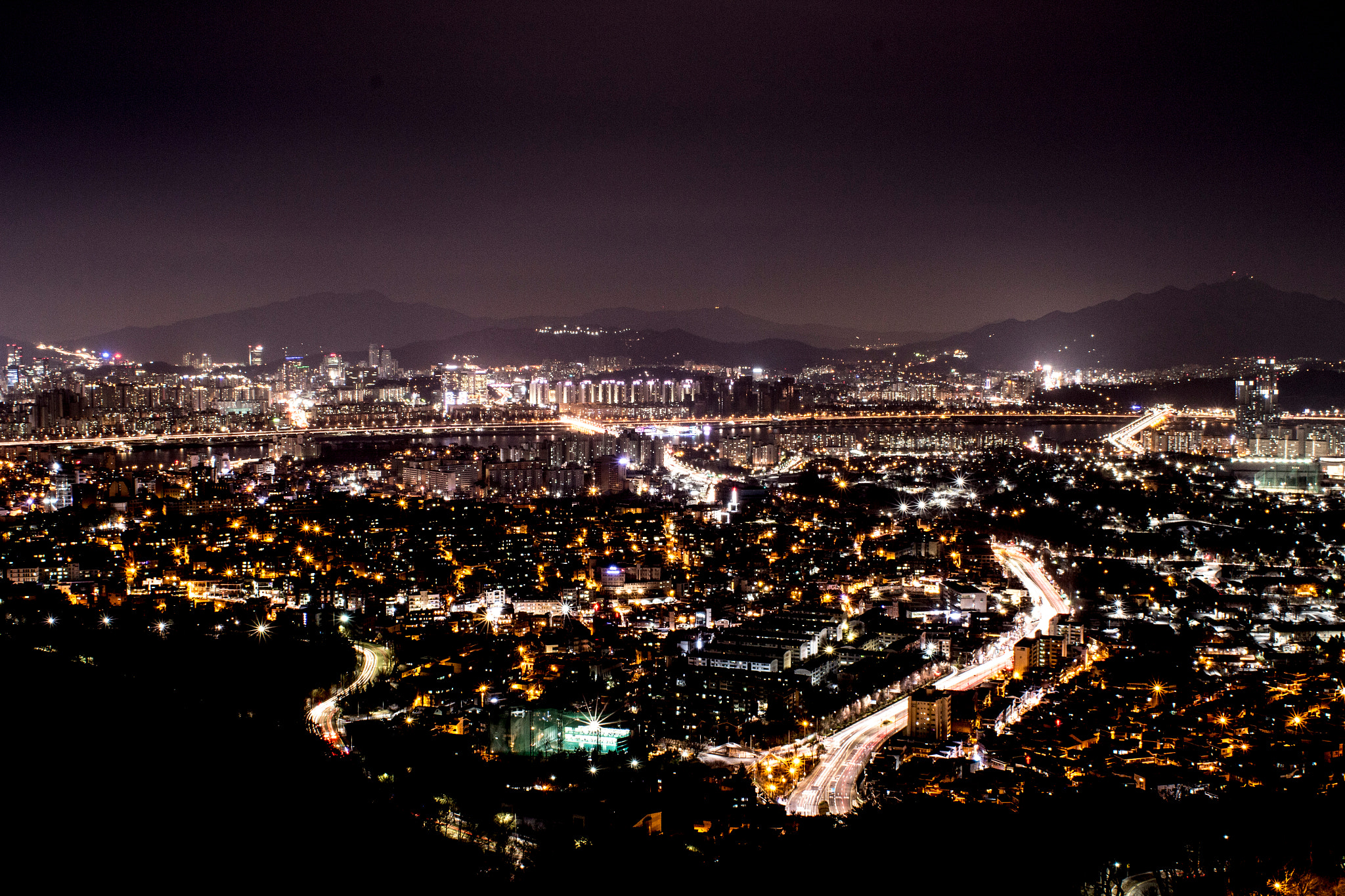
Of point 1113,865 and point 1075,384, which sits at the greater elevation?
point 1075,384

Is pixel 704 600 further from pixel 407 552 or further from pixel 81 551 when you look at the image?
pixel 81 551

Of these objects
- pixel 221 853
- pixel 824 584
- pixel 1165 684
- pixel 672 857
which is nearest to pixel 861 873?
pixel 672 857

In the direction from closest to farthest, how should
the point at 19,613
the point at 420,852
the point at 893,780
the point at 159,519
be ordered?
the point at 420,852 < the point at 893,780 < the point at 19,613 < the point at 159,519

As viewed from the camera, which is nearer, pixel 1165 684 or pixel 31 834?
pixel 31 834

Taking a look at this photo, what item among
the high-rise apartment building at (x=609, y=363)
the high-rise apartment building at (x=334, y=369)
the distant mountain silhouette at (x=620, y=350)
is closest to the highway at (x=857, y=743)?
the high-rise apartment building at (x=334, y=369)


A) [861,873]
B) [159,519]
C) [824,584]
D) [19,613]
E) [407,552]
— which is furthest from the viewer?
[159,519]

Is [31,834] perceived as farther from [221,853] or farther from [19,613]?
[19,613]
